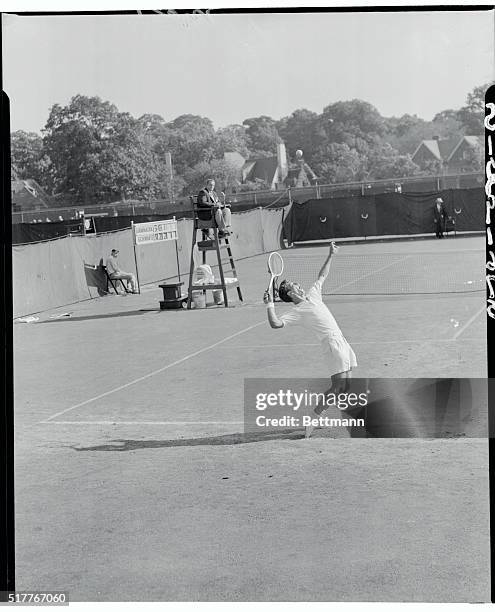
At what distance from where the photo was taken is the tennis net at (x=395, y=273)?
718 inches

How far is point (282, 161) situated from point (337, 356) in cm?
150

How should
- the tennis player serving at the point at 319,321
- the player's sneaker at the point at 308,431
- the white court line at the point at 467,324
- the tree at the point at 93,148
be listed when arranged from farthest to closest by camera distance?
the white court line at the point at 467,324
the player's sneaker at the point at 308,431
the tennis player serving at the point at 319,321
the tree at the point at 93,148

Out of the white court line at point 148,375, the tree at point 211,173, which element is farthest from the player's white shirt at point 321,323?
the white court line at point 148,375

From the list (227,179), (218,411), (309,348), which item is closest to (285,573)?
(227,179)

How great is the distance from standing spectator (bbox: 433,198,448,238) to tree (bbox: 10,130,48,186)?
20446 mm

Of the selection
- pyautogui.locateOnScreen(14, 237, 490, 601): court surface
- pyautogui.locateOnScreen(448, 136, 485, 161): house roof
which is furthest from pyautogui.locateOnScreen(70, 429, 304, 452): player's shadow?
pyautogui.locateOnScreen(448, 136, 485, 161): house roof

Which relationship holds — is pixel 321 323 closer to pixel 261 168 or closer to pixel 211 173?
pixel 261 168

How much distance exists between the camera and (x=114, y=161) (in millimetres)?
7410

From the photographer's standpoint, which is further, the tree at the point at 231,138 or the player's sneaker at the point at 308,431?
the player's sneaker at the point at 308,431

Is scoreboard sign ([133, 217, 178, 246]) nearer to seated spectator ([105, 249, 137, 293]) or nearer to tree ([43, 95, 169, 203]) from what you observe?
seated spectator ([105, 249, 137, 293])

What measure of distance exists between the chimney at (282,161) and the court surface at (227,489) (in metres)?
2.12

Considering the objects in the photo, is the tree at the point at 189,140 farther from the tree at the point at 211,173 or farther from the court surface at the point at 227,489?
the court surface at the point at 227,489

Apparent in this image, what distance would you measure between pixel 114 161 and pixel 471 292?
1140cm

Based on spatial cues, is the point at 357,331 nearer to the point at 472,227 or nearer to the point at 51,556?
the point at 51,556
